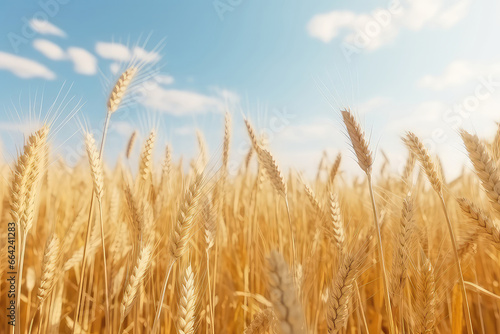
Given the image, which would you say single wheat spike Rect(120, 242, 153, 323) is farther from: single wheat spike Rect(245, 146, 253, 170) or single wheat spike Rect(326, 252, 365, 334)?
single wheat spike Rect(245, 146, 253, 170)

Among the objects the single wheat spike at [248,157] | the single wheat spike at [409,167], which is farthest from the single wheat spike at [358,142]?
the single wheat spike at [248,157]

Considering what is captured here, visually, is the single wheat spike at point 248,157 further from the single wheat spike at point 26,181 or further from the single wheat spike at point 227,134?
the single wheat spike at point 26,181

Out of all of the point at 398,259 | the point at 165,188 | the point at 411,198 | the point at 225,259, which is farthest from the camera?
the point at 225,259

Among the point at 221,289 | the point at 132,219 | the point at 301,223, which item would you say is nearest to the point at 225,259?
the point at 221,289

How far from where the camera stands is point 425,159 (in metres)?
1.43

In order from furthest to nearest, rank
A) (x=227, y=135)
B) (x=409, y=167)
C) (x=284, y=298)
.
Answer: (x=227, y=135), (x=409, y=167), (x=284, y=298)

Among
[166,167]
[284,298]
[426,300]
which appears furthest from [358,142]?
[166,167]

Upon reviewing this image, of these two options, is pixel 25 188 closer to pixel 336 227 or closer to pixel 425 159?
pixel 336 227

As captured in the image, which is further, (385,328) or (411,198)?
(385,328)

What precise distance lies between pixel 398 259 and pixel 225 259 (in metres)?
1.49

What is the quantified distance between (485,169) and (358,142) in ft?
1.56

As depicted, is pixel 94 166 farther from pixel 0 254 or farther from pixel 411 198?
pixel 411 198

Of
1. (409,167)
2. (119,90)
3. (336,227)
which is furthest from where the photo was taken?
(409,167)

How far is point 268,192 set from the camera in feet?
14.3
